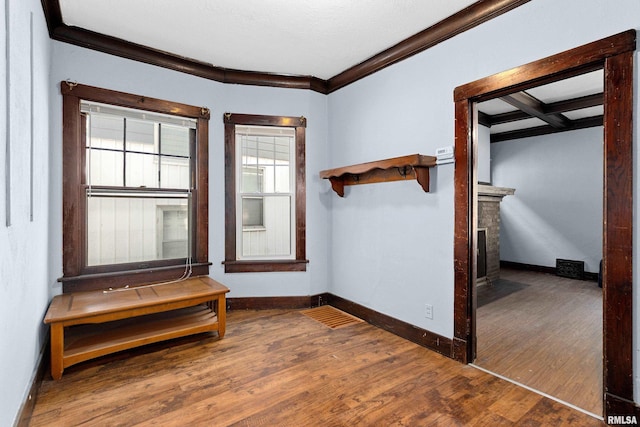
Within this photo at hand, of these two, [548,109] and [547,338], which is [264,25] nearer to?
[547,338]

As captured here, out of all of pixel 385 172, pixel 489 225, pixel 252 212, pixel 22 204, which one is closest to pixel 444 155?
pixel 385 172

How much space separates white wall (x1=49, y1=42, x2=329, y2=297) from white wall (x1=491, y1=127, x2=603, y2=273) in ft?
15.3

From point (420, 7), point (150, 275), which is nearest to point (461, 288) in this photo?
point (420, 7)

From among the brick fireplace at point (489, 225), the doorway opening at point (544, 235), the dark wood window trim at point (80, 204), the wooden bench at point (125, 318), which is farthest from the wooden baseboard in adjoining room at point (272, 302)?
the brick fireplace at point (489, 225)

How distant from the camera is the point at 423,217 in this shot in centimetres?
300

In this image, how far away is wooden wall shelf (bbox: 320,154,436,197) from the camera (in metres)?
2.81

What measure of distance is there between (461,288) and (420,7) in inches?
86.6

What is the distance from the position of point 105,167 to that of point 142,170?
32cm

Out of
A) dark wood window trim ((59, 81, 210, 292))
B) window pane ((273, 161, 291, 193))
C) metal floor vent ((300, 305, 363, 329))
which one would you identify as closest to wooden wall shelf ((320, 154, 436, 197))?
window pane ((273, 161, 291, 193))

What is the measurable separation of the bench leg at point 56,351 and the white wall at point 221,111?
75cm

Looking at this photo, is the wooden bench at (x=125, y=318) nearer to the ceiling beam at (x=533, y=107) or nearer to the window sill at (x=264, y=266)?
the window sill at (x=264, y=266)

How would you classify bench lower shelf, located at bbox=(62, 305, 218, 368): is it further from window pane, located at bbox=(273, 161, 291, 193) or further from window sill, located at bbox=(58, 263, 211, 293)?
window pane, located at bbox=(273, 161, 291, 193)

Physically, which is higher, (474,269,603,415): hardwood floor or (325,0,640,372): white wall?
(325,0,640,372): white wall

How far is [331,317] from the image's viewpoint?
3709 mm
